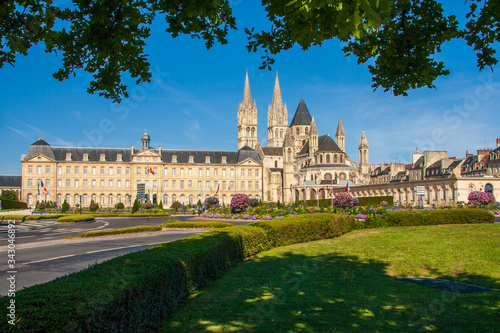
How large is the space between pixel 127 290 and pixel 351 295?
13.4ft

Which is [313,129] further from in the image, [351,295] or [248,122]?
[351,295]

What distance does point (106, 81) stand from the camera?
17.9 feet

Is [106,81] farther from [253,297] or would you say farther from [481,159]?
[481,159]

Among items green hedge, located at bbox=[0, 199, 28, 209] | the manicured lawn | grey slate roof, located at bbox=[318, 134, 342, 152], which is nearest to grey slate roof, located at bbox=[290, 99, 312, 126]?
grey slate roof, located at bbox=[318, 134, 342, 152]

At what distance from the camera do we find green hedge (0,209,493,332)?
3381mm

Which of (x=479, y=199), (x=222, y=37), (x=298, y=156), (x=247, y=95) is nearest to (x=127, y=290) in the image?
(x=222, y=37)

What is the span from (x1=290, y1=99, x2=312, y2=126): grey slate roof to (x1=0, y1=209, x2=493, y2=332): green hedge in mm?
98568

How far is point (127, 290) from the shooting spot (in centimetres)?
439

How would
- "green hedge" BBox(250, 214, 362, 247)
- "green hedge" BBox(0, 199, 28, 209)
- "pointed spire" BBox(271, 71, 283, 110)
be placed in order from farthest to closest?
"pointed spire" BBox(271, 71, 283, 110) → "green hedge" BBox(0, 199, 28, 209) → "green hedge" BBox(250, 214, 362, 247)

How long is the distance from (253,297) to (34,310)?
401 cm

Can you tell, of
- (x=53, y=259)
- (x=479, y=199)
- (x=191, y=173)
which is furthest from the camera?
(x=191, y=173)

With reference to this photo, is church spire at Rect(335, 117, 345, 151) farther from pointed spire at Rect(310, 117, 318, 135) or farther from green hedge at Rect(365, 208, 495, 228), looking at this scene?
green hedge at Rect(365, 208, 495, 228)

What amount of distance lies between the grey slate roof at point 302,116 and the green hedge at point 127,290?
323 ft

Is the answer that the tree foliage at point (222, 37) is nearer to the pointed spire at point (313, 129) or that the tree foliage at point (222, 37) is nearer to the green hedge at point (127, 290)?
the green hedge at point (127, 290)
